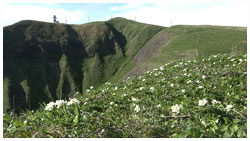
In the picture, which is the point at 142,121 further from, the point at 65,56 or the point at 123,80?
the point at 65,56

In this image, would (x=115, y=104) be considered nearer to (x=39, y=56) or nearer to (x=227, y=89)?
(x=227, y=89)

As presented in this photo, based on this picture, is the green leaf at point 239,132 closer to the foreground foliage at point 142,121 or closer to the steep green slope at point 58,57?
the foreground foliage at point 142,121

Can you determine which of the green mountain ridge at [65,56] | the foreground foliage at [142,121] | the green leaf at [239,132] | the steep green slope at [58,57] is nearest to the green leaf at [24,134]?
the foreground foliage at [142,121]

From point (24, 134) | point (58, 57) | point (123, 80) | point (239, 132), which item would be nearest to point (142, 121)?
point (239, 132)

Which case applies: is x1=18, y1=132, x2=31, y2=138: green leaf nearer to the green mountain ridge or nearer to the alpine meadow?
the alpine meadow

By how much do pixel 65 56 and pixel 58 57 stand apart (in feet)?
8.80

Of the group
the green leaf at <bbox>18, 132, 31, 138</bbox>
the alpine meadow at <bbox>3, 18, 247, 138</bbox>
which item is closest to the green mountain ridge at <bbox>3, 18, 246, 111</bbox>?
the alpine meadow at <bbox>3, 18, 247, 138</bbox>

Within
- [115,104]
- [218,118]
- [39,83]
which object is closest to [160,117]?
[218,118]

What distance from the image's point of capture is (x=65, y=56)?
7712 centimetres

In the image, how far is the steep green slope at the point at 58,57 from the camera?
213 feet

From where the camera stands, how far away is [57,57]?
250 feet

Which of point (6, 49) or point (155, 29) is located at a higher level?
point (155, 29)

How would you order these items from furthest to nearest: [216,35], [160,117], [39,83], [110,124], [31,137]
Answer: [39,83] < [216,35] < [160,117] < [110,124] < [31,137]

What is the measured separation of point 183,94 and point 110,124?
311 cm
